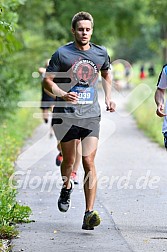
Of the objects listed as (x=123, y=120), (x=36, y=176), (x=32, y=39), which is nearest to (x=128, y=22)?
(x=32, y=39)

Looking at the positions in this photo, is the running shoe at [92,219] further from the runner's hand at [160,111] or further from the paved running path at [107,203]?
the runner's hand at [160,111]

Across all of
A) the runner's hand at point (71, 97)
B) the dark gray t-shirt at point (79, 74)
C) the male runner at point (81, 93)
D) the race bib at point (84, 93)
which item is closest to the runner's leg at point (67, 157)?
the male runner at point (81, 93)

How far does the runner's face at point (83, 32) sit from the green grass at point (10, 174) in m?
1.85

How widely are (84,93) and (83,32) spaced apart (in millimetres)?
649

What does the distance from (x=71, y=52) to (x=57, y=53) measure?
15 centimetres

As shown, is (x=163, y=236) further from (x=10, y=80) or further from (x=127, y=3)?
(x=127, y=3)

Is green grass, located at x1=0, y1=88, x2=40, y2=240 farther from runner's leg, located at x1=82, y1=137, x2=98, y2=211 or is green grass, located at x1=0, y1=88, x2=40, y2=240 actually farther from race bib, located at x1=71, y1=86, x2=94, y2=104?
race bib, located at x1=71, y1=86, x2=94, y2=104

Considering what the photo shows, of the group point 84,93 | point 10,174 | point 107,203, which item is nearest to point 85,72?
point 84,93

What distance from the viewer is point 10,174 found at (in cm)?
1234

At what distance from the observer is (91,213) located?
8375 mm

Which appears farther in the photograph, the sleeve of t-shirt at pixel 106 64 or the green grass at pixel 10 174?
the sleeve of t-shirt at pixel 106 64

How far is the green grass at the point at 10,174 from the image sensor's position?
27.7 ft

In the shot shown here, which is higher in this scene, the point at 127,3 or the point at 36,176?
the point at 127,3

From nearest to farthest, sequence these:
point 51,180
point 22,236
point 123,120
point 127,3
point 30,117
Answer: point 22,236
point 51,180
point 30,117
point 123,120
point 127,3
